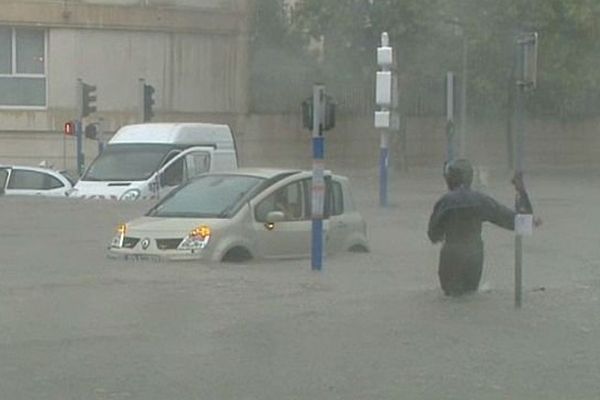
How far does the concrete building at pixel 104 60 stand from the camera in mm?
44969

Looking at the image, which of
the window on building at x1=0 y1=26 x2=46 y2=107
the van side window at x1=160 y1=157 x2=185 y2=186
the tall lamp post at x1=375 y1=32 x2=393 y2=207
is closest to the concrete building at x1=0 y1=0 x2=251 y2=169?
the window on building at x1=0 y1=26 x2=46 y2=107

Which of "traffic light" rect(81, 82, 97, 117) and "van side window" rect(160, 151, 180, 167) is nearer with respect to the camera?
"van side window" rect(160, 151, 180, 167)

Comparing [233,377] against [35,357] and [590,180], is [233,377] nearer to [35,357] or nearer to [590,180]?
[35,357]

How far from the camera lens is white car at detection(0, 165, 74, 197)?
99.3ft

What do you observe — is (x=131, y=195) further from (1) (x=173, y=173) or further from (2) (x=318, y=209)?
(2) (x=318, y=209)

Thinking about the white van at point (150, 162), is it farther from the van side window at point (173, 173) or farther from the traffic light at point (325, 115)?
the traffic light at point (325, 115)

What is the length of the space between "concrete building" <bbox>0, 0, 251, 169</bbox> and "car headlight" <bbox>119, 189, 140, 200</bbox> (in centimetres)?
1704

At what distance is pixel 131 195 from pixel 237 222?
35.3ft

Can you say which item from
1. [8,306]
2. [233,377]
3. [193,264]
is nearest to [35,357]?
[233,377]

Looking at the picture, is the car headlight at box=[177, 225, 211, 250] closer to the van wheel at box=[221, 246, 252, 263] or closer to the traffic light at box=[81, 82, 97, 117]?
the van wheel at box=[221, 246, 252, 263]

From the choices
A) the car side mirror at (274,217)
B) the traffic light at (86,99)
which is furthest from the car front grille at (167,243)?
the traffic light at (86,99)

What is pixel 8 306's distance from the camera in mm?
13844

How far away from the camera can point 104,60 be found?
4584cm

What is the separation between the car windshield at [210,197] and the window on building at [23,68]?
27.2 m
